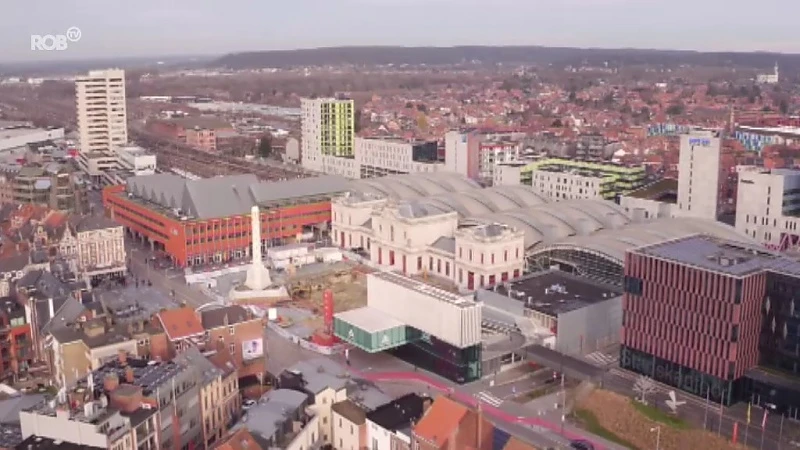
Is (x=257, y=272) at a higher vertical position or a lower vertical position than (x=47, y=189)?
lower

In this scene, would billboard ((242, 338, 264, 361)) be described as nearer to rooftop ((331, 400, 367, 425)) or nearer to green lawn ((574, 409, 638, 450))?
rooftop ((331, 400, 367, 425))

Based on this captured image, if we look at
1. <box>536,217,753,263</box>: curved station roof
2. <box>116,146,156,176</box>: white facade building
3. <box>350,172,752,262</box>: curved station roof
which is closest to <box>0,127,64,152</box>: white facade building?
<box>116,146,156,176</box>: white facade building

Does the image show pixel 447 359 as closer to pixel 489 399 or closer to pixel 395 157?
pixel 489 399

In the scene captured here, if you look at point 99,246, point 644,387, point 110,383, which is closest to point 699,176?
point 644,387

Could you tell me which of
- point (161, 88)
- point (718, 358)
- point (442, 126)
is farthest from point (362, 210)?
point (161, 88)

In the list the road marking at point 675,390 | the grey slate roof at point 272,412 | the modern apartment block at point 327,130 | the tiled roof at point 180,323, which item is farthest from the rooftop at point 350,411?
the modern apartment block at point 327,130

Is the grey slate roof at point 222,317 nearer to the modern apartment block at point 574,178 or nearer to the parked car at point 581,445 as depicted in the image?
the parked car at point 581,445
